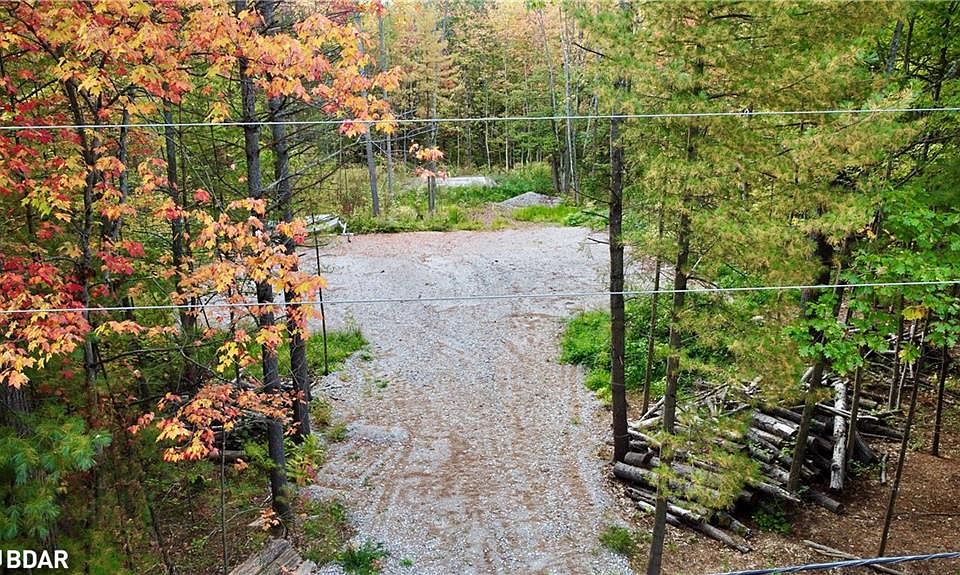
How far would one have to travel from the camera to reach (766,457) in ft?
29.1

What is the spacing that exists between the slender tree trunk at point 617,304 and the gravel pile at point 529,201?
18.3 m

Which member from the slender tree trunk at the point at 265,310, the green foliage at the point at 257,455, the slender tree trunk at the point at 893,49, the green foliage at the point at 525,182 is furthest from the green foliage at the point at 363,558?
the green foliage at the point at 525,182

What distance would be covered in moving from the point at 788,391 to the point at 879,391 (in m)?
5.54

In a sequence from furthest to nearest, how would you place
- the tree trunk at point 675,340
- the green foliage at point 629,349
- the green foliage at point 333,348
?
the green foliage at point 333,348 → the green foliage at point 629,349 → the tree trunk at point 675,340

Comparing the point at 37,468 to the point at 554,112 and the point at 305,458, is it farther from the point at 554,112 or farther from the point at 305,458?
the point at 554,112

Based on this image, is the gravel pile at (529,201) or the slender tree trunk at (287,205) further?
the gravel pile at (529,201)

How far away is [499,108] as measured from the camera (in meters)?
34.4

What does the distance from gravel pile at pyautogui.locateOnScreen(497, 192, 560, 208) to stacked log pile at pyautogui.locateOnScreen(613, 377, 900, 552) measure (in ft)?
59.6

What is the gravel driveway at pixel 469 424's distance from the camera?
8211mm

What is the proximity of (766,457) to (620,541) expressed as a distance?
8.45 ft

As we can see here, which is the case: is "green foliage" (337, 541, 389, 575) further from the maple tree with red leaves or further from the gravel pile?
the gravel pile

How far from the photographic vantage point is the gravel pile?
27.5m

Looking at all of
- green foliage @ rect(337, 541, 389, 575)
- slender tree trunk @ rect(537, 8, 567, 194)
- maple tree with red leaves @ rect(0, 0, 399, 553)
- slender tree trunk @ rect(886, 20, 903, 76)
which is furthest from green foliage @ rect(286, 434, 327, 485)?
slender tree trunk @ rect(537, 8, 567, 194)

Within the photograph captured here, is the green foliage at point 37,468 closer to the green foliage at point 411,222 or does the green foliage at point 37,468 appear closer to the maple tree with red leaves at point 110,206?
the maple tree with red leaves at point 110,206
